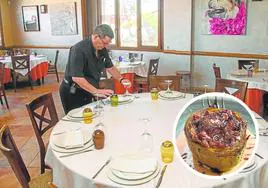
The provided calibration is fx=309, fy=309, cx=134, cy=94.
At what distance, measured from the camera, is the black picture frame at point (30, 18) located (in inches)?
355

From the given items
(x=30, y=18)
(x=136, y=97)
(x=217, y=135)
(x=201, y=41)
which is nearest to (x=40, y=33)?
(x=30, y=18)

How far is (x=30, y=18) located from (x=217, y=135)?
31.5ft

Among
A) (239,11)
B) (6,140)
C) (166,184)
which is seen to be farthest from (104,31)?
(239,11)

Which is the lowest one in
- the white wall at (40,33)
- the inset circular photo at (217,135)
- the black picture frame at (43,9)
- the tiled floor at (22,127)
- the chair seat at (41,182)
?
the tiled floor at (22,127)

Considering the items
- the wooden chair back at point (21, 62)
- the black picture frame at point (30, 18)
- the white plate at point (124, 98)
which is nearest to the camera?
the white plate at point (124, 98)

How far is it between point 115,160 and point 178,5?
18.2 feet

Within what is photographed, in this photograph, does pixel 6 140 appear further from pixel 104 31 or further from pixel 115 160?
pixel 104 31

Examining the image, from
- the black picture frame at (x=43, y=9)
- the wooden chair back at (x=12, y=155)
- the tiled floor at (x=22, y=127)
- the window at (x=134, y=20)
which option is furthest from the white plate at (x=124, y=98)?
the black picture frame at (x=43, y=9)

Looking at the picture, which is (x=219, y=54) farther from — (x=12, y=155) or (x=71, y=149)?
(x=12, y=155)

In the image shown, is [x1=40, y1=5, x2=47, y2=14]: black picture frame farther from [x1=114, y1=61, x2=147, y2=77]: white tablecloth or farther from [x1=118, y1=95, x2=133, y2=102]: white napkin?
[x1=118, y1=95, x2=133, y2=102]: white napkin

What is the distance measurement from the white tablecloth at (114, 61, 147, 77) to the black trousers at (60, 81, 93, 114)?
8.88 ft

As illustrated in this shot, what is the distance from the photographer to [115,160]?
1518 millimetres

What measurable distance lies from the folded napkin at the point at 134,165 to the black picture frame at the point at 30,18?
8.39m

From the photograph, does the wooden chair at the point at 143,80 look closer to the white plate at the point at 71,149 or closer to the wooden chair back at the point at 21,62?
the wooden chair back at the point at 21,62
